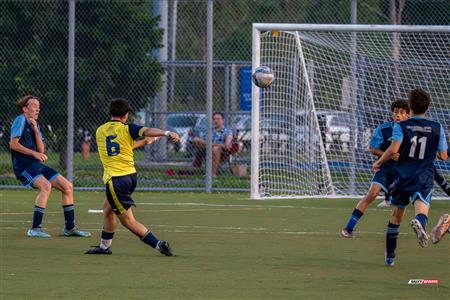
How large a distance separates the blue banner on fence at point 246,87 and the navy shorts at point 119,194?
36.1ft

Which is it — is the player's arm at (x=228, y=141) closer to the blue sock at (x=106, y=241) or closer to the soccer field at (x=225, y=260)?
the soccer field at (x=225, y=260)

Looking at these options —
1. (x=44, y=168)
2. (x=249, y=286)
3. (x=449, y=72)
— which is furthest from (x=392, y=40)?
(x=249, y=286)

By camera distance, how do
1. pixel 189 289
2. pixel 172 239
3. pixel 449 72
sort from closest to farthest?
Result: pixel 189 289
pixel 172 239
pixel 449 72

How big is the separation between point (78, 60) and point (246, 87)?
11.0 ft

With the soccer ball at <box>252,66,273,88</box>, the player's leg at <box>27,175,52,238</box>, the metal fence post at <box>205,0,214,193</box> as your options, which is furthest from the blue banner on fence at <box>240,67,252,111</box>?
the player's leg at <box>27,175,52,238</box>

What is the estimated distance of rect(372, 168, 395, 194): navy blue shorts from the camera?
1399cm

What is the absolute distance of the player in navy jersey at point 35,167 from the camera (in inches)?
543

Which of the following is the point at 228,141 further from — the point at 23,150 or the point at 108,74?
the point at 23,150

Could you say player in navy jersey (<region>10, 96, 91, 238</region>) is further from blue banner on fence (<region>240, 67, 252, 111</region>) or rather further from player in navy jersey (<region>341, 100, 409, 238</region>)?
blue banner on fence (<region>240, 67, 252, 111</region>)

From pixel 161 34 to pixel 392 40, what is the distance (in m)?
5.04

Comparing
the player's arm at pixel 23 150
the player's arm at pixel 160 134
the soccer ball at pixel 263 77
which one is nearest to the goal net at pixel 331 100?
the soccer ball at pixel 263 77

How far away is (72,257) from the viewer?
11641 mm

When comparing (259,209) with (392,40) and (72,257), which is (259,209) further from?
(72,257)

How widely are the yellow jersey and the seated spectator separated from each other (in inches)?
404
